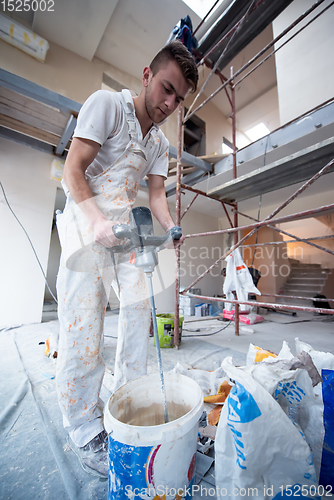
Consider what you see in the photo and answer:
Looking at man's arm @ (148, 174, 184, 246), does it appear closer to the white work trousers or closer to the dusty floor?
the white work trousers

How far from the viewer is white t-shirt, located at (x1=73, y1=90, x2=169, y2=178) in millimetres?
687

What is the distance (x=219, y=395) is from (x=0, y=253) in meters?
3.06

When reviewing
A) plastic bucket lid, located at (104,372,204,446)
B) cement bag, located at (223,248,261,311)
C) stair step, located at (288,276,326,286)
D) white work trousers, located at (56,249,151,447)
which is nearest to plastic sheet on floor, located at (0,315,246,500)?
white work trousers, located at (56,249,151,447)

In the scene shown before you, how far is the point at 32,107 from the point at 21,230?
1.53 m

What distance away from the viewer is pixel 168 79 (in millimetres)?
745

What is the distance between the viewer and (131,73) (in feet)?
14.0

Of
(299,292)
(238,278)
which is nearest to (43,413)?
(238,278)

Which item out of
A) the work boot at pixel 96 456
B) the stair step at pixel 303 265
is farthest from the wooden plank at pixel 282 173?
the stair step at pixel 303 265

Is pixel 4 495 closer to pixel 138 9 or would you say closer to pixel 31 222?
pixel 31 222

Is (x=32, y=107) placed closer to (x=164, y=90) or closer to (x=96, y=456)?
(x=164, y=90)

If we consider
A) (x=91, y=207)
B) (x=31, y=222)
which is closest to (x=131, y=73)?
(x=31, y=222)

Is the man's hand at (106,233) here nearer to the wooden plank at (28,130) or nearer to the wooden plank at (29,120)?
the wooden plank at (29,120)

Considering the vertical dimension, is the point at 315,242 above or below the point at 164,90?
above

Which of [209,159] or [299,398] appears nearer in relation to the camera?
[299,398]
